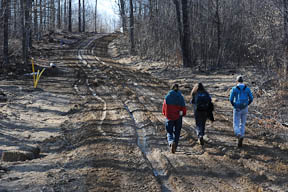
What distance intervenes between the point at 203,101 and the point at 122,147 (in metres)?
2.56

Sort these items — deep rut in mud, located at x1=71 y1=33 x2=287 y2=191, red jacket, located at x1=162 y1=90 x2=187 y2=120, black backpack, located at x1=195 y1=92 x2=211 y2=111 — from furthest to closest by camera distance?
black backpack, located at x1=195 y1=92 x2=211 y2=111 < red jacket, located at x1=162 y1=90 x2=187 y2=120 < deep rut in mud, located at x1=71 y1=33 x2=287 y2=191

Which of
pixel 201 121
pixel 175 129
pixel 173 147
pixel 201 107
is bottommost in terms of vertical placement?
pixel 173 147

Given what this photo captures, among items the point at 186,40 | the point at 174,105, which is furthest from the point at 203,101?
the point at 186,40

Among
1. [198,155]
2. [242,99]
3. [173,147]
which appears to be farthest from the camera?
[242,99]

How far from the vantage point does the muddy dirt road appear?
607cm

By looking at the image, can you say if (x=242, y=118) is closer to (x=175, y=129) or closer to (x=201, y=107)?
(x=201, y=107)

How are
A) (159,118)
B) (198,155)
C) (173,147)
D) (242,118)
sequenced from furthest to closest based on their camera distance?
(159,118), (242,118), (173,147), (198,155)

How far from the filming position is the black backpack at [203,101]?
327 inches

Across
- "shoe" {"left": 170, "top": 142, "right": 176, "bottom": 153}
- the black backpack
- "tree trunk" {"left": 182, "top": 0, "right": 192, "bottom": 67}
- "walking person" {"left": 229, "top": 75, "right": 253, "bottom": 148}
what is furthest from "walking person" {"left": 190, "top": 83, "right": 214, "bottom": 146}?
"tree trunk" {"left": 182, "top": 0, "right": 192, "bottom": 67}

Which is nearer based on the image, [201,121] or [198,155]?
[198,155]

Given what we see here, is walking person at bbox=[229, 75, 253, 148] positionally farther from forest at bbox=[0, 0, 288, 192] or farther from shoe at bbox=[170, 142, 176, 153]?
shoe at bbox=[170, 142, 176, 153]

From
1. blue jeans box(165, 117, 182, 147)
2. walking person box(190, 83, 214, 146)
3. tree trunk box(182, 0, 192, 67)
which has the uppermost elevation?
tree trunk box(182, 0, 192, 67)

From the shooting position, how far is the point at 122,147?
8.20 meters

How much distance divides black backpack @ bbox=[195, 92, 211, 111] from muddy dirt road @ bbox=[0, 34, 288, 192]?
3.43 feet
